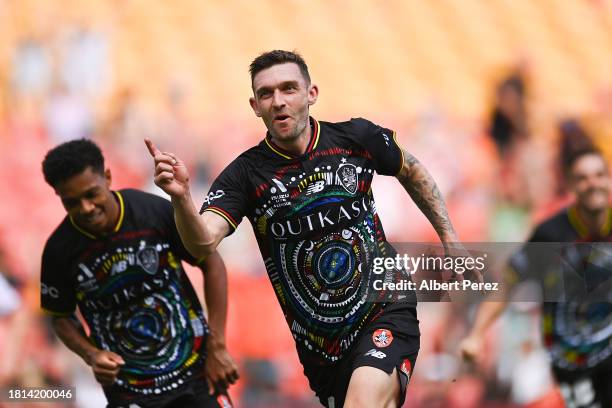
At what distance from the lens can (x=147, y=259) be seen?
5.84 m

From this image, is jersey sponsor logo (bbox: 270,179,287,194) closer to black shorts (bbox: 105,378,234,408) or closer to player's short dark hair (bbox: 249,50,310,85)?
player's short dark hair (bbox: 249,50,310,85)

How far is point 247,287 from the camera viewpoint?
1100 centimetres

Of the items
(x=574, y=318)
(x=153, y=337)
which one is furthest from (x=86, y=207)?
(x=574, y=318)

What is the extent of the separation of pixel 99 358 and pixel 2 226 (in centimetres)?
610

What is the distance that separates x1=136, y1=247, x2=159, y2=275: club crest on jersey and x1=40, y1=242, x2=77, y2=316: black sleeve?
1.38 ft

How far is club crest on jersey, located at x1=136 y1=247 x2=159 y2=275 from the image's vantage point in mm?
5836

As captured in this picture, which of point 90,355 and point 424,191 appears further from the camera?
point 90,355

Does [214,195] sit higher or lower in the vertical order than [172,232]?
lower

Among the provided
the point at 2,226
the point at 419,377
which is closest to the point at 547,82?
the point at 419,377

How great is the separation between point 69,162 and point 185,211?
1.30m

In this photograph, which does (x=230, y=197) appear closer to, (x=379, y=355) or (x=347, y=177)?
(x=347, y=177)

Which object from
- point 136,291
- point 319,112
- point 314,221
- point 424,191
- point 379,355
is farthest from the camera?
point 319,112

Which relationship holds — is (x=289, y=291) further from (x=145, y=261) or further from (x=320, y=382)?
(x=145, y=261)

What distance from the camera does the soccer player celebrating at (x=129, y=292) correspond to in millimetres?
5797
